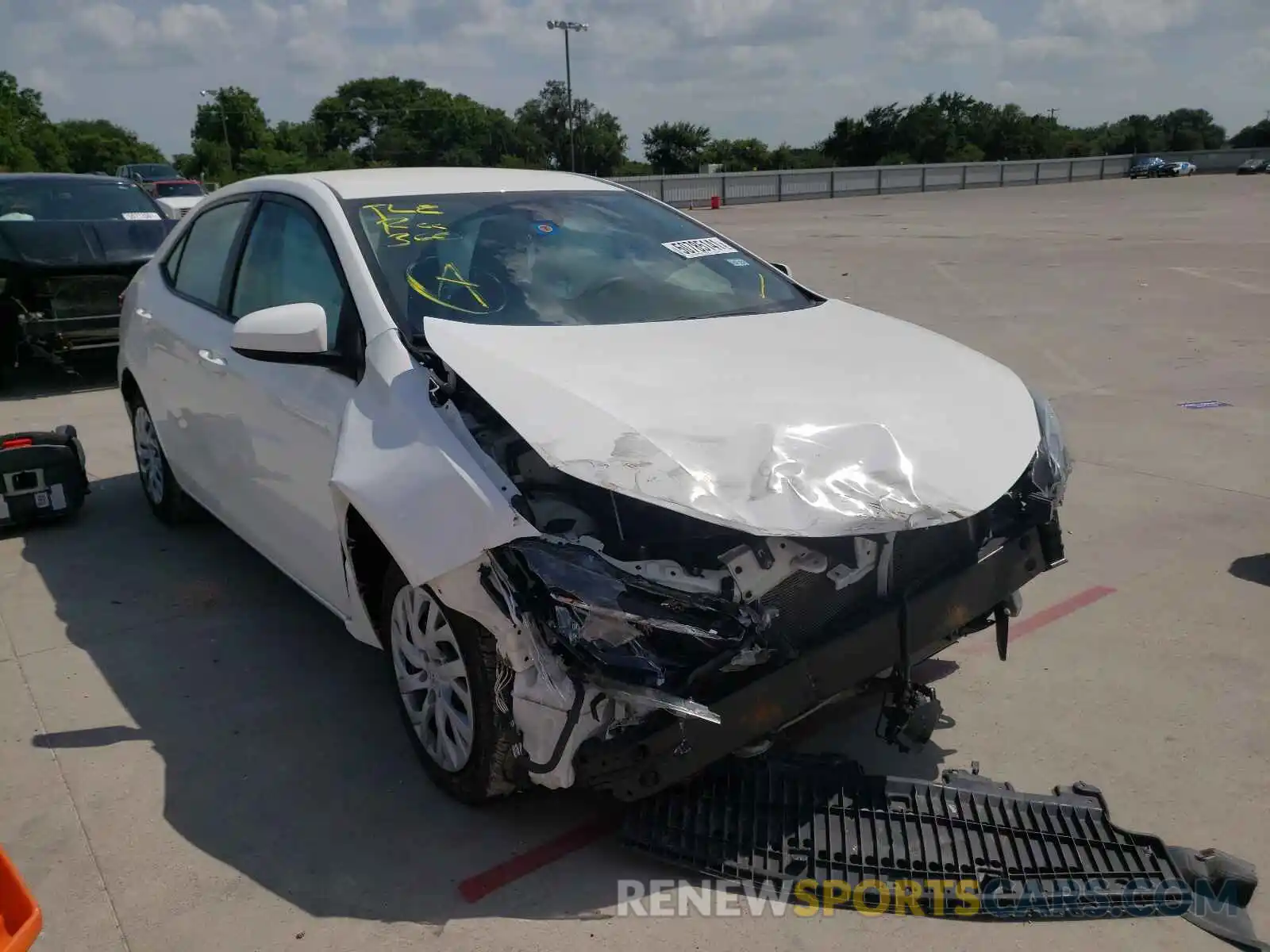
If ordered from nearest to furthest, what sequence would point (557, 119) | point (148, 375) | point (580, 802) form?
1. point (580, 802)
2. point (148, 375)
3. point (557, 119)

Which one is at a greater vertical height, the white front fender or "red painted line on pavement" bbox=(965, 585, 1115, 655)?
the white front fender

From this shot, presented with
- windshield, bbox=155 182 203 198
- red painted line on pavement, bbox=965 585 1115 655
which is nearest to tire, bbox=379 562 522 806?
red painted line on pavement, bbox=965 585 1115 655

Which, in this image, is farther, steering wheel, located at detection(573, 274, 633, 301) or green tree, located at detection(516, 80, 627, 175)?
green tree, located at detection(516, 80, 627, 175)

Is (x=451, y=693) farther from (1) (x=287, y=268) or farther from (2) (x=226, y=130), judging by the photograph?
(2) (x=226, y=130)

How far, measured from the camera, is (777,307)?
13.4 feet

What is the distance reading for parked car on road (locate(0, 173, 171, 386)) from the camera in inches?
355

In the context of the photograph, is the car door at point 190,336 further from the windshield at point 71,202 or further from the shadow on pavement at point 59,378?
the windshield at point 71,202

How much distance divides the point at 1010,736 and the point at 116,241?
8.91 m

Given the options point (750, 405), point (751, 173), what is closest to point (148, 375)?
point (750, 405)

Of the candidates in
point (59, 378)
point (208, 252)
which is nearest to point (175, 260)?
point (208, 252)

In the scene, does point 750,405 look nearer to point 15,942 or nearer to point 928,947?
point 928,947

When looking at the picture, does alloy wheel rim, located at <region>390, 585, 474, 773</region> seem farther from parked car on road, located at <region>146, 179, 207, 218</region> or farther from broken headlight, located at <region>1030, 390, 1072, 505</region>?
parked car on road, located at <region>146, 179, 207, 218</region>

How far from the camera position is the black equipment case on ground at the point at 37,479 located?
559 centimetres

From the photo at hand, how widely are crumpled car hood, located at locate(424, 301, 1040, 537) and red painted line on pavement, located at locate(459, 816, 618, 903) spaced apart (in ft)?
3.65
